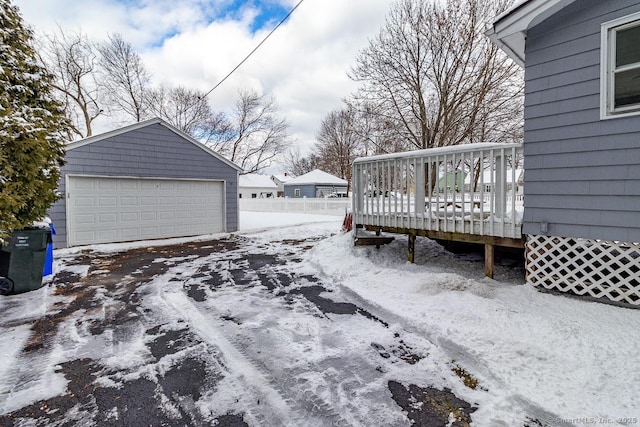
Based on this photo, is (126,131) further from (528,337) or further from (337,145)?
(337,145)

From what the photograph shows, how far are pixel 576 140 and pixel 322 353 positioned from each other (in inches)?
141

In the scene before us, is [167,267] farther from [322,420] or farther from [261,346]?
[322,420]

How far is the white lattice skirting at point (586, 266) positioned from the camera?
3.39m

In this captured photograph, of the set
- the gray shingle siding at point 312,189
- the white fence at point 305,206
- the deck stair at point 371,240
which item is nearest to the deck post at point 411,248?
the deck stair at point 371,240

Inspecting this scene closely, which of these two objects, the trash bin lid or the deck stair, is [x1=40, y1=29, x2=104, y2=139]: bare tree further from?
the deck stair

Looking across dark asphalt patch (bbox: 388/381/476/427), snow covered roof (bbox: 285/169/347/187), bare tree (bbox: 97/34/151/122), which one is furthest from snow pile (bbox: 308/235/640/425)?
snow covered roof (bbox: 285/169/347/187)

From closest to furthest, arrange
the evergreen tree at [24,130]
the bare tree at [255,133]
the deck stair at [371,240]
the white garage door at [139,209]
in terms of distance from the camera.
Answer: the evergreen tree at [24,130], the deck stair at [371,240], the white garage door at [139,209], the bare tree at [255,133]

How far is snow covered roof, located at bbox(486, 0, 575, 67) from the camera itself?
371 centimetres

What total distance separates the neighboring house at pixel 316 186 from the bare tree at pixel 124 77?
1402 cm

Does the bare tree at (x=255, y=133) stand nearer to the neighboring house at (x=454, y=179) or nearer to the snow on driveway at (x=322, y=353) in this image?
the neighboring house at (x=454, y=179)

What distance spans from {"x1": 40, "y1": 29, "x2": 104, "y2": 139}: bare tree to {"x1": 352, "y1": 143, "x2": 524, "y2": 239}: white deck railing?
16710 millimetres

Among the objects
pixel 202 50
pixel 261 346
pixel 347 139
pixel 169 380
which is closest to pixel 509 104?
pixel 202 50

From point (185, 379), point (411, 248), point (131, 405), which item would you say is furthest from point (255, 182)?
point (131, 405)

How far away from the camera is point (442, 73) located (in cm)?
1127
